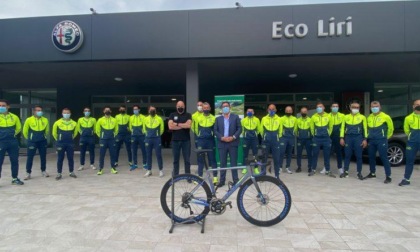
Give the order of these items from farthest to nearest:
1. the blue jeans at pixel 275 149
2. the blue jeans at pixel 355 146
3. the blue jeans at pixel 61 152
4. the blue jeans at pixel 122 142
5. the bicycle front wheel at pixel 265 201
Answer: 1. the blue jeans at pixel 122 142
2. the blue jeans at pixel 61 152
3. the blue jeans at pixel 355 146
4. the blue jeans at pixel 275 149
5. the bicycle front wheel at pixel 265 201

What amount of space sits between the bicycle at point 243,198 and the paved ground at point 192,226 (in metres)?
0.15

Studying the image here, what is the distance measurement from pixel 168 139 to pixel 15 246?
32.2ft

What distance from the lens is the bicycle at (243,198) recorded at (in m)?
3.62

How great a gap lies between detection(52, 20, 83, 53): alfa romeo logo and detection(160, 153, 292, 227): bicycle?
586cm

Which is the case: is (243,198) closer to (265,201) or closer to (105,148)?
(265,201)

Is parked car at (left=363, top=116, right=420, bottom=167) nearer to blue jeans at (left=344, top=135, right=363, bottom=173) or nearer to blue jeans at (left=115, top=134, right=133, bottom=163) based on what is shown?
blue jeans at (left=344, top=135, right=363, bottom=173)

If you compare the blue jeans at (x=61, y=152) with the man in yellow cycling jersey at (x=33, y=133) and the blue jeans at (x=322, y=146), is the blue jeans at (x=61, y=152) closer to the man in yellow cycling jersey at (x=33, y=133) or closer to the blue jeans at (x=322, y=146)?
the man in yellow cycling jersey at (x=33, y=133)

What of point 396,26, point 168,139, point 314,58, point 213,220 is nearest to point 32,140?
point 213,220

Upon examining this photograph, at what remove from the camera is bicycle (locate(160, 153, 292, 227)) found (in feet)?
11.9

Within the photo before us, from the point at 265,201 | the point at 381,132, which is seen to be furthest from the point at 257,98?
the point at 265,201

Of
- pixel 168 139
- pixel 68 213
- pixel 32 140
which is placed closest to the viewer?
pixel 68 213

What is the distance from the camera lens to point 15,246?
123 inches

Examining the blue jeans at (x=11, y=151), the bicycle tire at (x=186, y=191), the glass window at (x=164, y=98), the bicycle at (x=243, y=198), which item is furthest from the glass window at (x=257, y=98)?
the bicycle tire at (x=186, y=191)

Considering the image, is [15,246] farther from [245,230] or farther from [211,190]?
[245,230]
